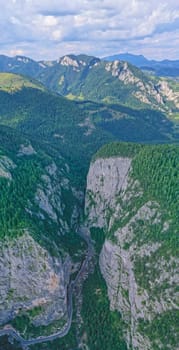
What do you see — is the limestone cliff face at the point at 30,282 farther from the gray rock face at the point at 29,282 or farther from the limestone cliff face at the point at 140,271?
the limestone cliff face at the point at 140,271

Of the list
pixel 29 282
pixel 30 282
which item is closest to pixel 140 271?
pixel 30 282

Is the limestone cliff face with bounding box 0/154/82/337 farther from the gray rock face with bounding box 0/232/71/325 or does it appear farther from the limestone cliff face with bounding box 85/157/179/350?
the limestone cliff face with bounding box 85/157/179/350

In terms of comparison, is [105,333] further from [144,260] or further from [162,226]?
[162,226]

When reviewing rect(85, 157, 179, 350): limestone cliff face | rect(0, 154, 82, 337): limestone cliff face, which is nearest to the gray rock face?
rect(0, 154, 82, 337): limestone cliff face

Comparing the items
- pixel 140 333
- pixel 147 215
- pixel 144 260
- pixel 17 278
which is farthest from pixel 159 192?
pixel 17 278

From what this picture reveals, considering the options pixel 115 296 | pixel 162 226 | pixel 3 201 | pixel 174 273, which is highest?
pixel 3 201

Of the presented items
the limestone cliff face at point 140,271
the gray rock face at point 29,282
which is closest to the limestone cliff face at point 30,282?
the gray rock face at point 29,282

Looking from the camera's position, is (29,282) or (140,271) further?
(140,271)

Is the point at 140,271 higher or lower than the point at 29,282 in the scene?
higher

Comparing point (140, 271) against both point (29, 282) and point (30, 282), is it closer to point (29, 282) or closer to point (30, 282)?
point (30, 282)
